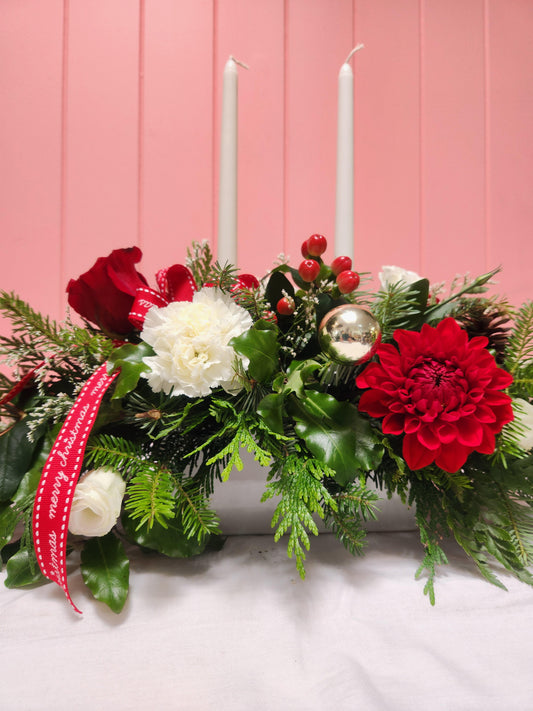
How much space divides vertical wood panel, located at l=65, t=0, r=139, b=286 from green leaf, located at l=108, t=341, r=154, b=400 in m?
0.55

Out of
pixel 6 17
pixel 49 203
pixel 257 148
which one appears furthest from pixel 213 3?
pixel 49 203

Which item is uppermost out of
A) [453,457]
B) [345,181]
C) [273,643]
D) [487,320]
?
[345,181]

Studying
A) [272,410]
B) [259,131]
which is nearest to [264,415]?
[272,410]

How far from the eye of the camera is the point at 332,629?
30 cm

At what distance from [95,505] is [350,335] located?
22 cm

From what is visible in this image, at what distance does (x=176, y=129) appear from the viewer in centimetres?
85

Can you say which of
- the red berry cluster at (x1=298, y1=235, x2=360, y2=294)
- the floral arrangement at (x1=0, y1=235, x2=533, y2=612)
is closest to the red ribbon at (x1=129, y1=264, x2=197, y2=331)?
the floral arrangement at (x1=0, y1=235, x2=533, y2=612)

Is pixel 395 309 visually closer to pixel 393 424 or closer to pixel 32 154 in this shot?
pixel 393 424

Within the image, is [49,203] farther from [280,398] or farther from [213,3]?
[280,398]

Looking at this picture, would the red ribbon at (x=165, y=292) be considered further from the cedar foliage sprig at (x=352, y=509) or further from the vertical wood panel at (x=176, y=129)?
the vertical wood panel at (x=176, y=129)

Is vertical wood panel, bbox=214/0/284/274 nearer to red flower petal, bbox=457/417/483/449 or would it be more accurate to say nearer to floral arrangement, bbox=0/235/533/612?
floral arrangement, bbox=0/235/533/612

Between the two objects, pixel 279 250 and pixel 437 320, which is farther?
pixel 279 250

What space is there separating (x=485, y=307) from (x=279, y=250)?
0.51 metres

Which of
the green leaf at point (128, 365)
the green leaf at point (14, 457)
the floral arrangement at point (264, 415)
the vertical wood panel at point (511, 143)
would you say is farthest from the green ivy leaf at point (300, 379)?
the vertical wood panel at point (511, 143)
